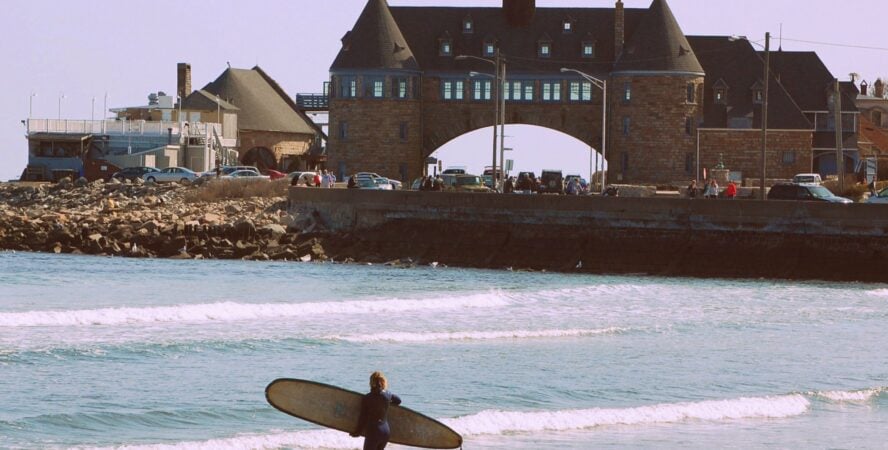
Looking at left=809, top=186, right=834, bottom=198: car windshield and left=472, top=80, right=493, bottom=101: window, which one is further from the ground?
left=472, top=80, right=493, bottom=101: window

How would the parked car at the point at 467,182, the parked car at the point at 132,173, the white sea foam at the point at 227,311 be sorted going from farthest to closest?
the parked car at the point at 132,173 → the parked car at the point at 467,182 → the white sea foam at the point at 227,311

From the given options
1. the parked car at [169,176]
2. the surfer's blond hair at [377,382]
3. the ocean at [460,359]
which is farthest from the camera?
the parked car at [169,176]

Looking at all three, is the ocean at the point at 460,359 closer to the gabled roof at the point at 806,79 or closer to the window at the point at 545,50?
the window at the point at 545,50

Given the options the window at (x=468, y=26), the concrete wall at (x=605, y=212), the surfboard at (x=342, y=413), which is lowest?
the surfboard at (x=342, y=413)

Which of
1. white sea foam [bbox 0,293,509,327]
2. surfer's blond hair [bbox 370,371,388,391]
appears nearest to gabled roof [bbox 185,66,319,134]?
white sea foam [bbox 0,293,509,327]

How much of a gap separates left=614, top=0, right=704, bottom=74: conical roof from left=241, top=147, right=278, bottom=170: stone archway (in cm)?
2706

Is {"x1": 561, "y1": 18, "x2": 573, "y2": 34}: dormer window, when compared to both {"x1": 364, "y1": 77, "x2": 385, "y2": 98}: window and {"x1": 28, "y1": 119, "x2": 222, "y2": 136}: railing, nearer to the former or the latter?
{"x1": 364, "y1": 77, "x2": 385, "y2": 98}: window

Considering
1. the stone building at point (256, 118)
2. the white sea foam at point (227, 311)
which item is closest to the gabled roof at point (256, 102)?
the stone building at point (256, 118)

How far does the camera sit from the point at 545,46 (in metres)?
98.4

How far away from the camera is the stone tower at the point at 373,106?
9450cm

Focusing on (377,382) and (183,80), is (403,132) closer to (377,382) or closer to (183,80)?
(183,80)

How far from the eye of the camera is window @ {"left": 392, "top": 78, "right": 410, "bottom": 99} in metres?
95.4

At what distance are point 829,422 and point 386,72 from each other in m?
72.5

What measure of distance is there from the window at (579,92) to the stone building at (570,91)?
0.08m
